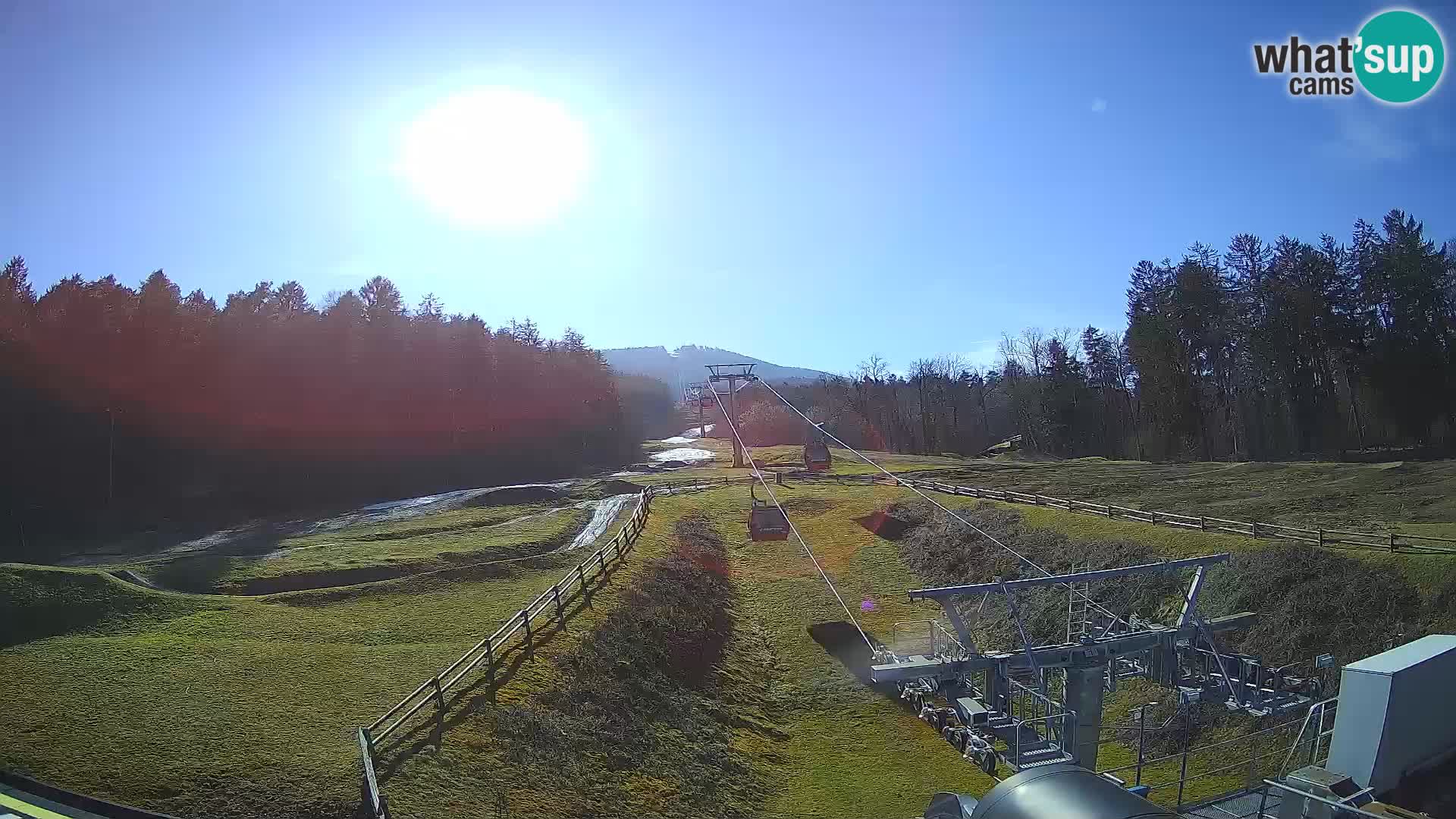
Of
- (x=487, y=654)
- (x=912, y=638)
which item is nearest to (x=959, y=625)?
(x=487, y=654)

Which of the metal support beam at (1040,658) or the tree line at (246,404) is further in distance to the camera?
the tree line at (246,404)

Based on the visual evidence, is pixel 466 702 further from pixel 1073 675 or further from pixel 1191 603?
pixel 1191 603

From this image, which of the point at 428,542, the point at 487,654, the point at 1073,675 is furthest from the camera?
the point at 428,542

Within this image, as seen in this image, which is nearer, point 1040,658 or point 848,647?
point 1040,658

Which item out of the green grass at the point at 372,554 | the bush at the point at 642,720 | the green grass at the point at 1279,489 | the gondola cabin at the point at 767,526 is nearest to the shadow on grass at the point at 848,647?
the bush at the point at 642,720

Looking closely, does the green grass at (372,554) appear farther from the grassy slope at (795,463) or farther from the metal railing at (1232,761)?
the metal railing at (1232,761)

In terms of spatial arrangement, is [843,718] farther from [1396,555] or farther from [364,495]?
[364,495]
